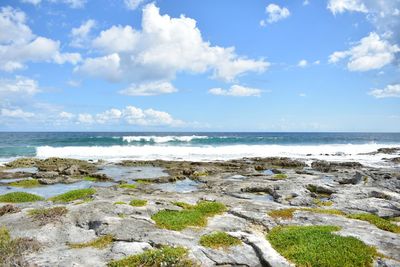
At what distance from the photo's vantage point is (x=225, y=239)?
40.9ft

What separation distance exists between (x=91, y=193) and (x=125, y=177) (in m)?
16.7

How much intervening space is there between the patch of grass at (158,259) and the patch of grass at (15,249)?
2.79m

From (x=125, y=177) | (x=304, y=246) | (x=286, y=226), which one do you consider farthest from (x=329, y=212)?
(x=125, y=177)

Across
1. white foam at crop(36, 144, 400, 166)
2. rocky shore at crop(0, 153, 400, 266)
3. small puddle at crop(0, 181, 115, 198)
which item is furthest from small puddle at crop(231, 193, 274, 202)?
white foam at crop(36, 144, 400, 166)

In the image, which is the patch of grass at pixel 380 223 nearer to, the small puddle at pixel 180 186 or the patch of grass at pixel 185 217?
the patch of grass at pixel 185 217

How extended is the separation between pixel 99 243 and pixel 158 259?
3199 millimetres

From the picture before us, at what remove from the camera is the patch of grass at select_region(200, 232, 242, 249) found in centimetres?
1216

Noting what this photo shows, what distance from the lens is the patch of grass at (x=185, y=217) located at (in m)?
14.6

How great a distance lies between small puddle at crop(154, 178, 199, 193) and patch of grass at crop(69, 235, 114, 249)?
1669 cm

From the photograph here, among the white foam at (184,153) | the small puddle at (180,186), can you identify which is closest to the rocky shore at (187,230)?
the small puddle at (180,186)

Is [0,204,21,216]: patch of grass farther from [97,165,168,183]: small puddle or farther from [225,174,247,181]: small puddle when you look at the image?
[225,174,247,181]: small puddle

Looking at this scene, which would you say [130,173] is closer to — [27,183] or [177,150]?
[27,183]

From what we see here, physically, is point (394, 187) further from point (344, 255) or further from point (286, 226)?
point (344, 255)

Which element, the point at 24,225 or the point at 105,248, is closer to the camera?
the point at 105,248
